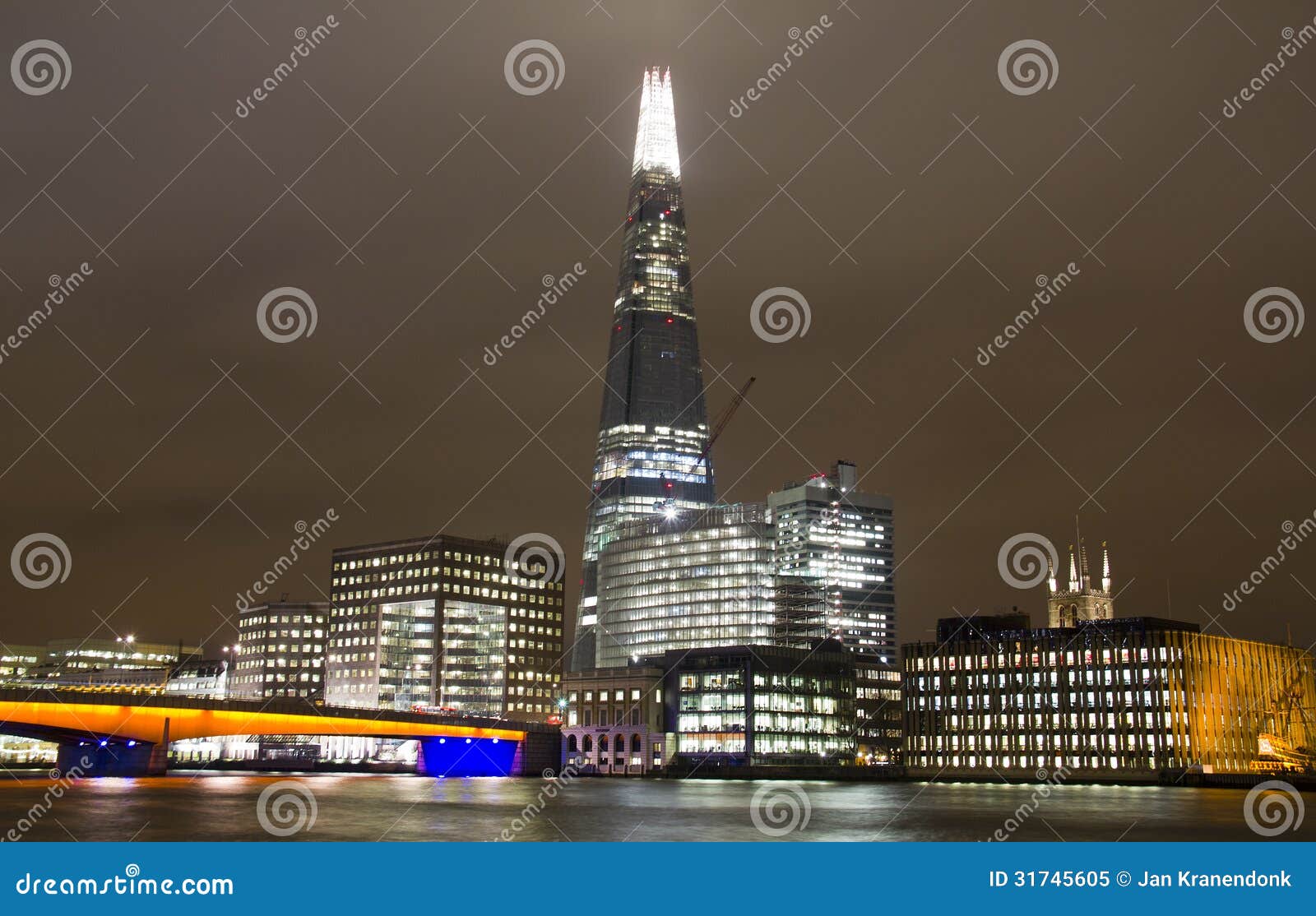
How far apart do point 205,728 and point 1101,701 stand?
10840 cm

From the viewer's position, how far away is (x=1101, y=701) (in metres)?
164

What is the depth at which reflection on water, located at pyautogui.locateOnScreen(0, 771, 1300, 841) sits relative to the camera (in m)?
51.4

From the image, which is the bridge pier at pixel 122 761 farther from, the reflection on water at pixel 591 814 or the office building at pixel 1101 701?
Answer: the office building at pixel 1101 701

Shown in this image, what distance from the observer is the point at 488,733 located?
144m

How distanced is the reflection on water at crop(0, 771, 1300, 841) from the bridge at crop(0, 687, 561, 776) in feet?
15.7

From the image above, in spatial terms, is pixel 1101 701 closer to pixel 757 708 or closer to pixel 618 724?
pixel 757 708

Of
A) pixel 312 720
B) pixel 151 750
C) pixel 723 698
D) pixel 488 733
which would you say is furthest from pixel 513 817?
pixel 723 698

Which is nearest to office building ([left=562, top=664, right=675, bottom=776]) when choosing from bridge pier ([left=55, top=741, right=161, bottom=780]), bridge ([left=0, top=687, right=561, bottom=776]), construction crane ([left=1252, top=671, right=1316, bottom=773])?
bridge ([left=0, top=687, right=561, bottom=776])

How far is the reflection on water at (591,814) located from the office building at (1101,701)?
5463 centimetres

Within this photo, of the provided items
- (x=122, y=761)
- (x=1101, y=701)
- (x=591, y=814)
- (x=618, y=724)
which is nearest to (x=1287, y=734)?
(x=1101, y=701)

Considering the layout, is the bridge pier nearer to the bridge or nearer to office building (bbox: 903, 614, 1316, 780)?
the bridge

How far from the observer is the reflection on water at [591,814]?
5144 centimetres
